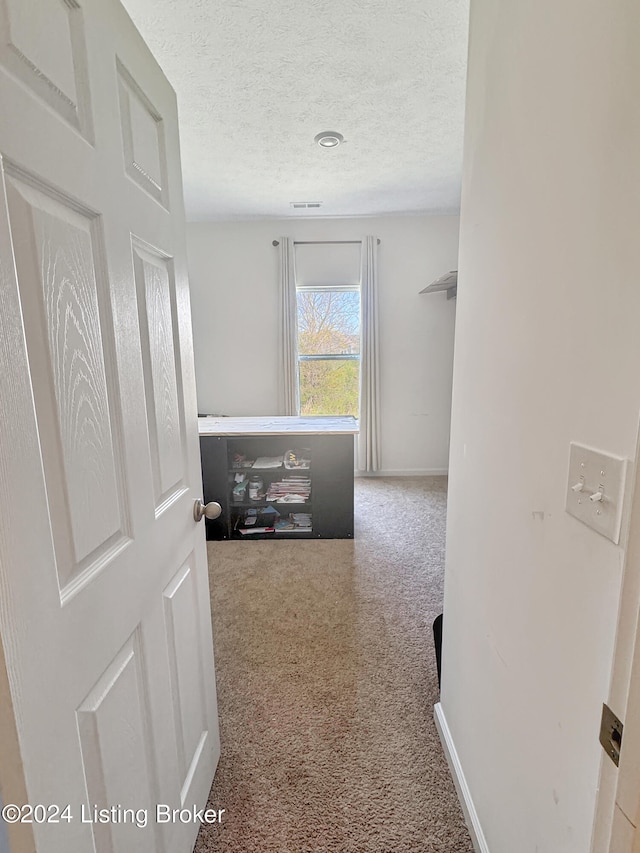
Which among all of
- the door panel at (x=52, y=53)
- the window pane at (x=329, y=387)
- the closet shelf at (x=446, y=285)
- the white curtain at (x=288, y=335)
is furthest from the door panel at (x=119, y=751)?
the window pane at (x=329, y=387)

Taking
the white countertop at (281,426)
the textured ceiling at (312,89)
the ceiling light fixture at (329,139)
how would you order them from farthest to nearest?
the white countertop at (281,426)
the ceiling light fixture at (329,139)
the textured ceiling at (312,89)

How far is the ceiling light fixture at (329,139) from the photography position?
2524 mm

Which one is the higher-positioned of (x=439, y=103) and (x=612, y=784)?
(x=439, y=103)

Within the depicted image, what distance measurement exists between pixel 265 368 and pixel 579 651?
411 centimetres

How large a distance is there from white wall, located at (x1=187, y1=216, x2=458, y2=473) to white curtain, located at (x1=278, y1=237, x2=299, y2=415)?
0.39ft

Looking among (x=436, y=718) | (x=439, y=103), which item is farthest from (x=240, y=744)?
(x=439, y=103)

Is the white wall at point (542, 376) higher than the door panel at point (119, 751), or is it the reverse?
the white wall at point (542, 376)

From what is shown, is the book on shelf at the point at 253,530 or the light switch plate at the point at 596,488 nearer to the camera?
the light switch plate at the point at 596,488

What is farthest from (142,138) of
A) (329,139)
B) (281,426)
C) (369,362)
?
(369,362)

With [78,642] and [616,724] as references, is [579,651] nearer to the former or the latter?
[616,724]

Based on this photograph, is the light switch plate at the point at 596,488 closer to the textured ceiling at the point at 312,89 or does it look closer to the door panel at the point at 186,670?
the door panel at the point at 186,670

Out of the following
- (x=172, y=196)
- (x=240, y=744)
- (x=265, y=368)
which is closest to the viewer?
(x=172, y=196)

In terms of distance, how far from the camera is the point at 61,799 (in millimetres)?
557

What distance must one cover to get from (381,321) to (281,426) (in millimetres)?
1977
